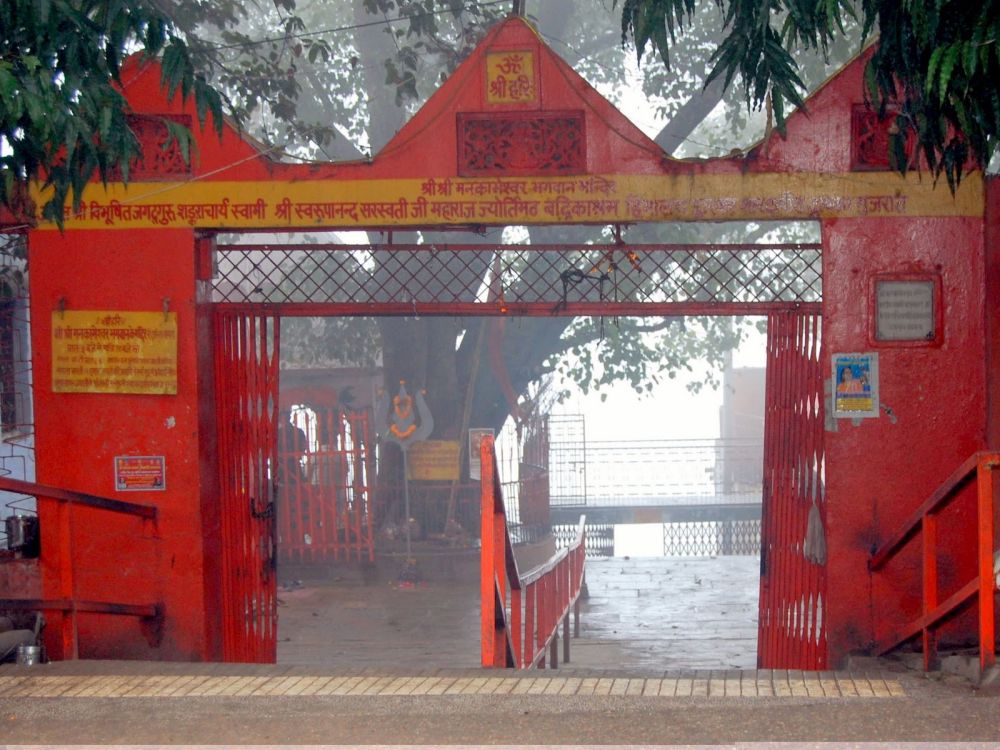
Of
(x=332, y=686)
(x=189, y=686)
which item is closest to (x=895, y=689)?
(x=332, y=686)

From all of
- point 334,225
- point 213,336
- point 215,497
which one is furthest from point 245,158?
point 215,497

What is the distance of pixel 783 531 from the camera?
7555mm

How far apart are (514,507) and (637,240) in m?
3.95

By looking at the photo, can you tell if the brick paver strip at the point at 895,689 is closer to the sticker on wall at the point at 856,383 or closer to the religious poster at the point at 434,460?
the sticker on wall at the point at 856,383

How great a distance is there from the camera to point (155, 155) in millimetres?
7074

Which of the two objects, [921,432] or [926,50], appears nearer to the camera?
[926,50]

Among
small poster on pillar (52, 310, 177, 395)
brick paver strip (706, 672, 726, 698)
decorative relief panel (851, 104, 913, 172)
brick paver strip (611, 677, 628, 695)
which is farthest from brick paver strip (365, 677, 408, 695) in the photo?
decorative relief panel (851, 104, 913, 172)

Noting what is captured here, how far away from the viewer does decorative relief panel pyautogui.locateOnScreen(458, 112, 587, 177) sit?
693cm

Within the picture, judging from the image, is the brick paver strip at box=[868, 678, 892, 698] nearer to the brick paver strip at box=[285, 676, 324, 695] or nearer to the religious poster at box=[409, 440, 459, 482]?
the brick paver strip at box=[285, 676, 324, 695]

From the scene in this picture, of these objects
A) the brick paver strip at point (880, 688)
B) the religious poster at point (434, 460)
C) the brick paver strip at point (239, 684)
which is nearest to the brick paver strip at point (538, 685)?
the brick paver strip at point (239, 684)

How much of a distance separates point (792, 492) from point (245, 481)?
10.9 ft

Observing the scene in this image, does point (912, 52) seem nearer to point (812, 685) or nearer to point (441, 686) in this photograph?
point (812, 685)

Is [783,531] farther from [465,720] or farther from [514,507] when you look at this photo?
[514,507]

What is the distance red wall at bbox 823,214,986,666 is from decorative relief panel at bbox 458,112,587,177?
4.86 ft
